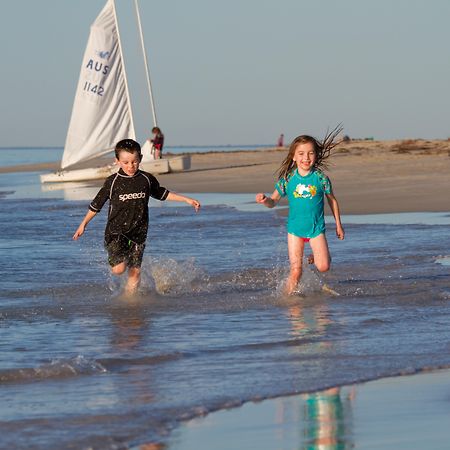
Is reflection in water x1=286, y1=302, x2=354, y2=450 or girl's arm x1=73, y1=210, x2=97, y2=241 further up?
girl's arm x1=73, y1=210, x2=97, y2=241

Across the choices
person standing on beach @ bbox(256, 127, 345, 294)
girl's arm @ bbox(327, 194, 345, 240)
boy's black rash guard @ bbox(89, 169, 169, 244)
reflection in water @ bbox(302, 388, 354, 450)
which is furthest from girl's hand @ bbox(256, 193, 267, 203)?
reflection in water @ bbox(302, 388, 354, 450)

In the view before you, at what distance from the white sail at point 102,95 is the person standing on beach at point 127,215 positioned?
85.2ft

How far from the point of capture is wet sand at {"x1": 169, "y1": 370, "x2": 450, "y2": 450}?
4738mm

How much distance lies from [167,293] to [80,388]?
411 centimetres

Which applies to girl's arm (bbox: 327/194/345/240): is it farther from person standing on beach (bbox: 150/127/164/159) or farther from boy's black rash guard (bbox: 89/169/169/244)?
person standing on beach (bbox: 150/127/164/159)

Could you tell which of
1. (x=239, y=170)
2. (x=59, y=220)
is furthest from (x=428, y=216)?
(x=239, y=170)

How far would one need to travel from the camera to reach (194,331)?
25.6 ft

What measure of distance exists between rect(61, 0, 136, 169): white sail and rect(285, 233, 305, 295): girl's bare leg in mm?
26332

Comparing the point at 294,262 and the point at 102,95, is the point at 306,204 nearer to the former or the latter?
the point at 294,262

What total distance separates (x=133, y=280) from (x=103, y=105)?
26.2m

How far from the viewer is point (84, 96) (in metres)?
35.7

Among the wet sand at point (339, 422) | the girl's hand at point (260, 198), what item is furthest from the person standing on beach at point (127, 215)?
the wet sand at point (339, 422)

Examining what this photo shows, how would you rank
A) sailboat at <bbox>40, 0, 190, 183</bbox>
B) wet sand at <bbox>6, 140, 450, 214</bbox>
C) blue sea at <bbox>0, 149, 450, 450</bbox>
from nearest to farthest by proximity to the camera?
blue sea at <bbox>0, 149, 450, 450</bbox>
wet sand at <bbox>6, 140, 450, 214</bbox>
sailboat at <bbox>40, 0, 190, 183</bbox>

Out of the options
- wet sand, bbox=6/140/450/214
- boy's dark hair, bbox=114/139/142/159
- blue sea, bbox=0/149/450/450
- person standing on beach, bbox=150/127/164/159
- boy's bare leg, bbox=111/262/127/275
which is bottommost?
wet sand, bbox=6/140/450/214
